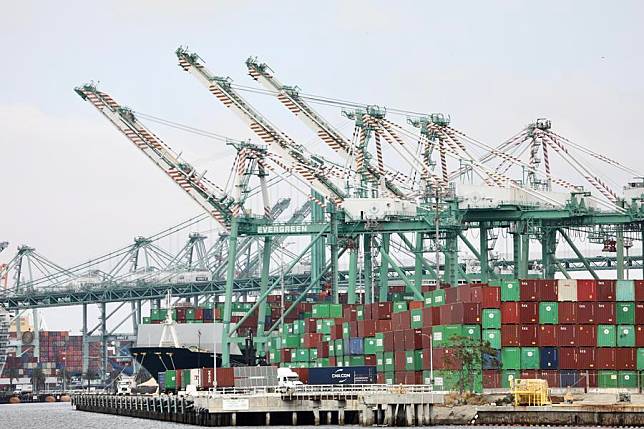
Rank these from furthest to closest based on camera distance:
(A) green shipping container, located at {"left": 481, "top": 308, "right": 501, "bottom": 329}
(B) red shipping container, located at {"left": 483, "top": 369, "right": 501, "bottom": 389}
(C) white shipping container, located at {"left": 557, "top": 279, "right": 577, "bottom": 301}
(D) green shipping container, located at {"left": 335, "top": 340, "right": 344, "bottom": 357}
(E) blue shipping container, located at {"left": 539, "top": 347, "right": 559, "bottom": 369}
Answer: (D) green shipping container, located at {"left": 335, "top": 340, "right": 344, "bottom": 357} < (A) green shipping container, located at {"left": 481, "top": 308, "right": 501, "bottom": 329} < (B) red shipping container, located at {"left": 483, "top": 369, "right": 501, "bottom": 389} < (C) white shipping container, located at {"left": 557, "top": 279, "right": 577, "bottom": 301} < (E) blue shipping container, located at {"left": 539, "top": 347, "right": 559, "bottom": 369}

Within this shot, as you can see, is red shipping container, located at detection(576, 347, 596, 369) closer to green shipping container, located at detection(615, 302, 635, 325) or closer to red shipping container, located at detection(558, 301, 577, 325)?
red shipping container, located at detection(558, 301, 577, 325)

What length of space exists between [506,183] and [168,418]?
31721mm

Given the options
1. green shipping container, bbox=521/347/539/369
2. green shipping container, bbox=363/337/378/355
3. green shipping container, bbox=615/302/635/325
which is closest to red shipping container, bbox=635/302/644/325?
green shipping container, bbox=615/302/635/325

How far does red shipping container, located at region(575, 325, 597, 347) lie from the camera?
77.6 m

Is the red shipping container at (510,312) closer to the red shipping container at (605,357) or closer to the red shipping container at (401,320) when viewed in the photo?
the red shipping container at (605,357)

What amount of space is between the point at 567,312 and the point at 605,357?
3025mm

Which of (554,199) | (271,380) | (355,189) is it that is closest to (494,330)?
(271,380)

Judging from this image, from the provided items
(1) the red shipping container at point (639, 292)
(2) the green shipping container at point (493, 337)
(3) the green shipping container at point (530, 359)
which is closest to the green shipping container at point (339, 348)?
(2) the green shipping container at point (493, 337)

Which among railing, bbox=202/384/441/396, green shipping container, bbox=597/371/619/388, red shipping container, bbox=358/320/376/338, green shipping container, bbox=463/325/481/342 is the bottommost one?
railing, bbox=202/384/441/396

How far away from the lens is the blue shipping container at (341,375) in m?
85.7

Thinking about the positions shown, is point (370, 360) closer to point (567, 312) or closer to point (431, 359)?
point (431, 359)

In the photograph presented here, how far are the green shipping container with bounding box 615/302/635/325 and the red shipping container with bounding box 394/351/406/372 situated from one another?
14.1 meters

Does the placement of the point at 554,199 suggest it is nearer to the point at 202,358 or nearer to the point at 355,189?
the point at 355,189

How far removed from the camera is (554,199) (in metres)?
107
